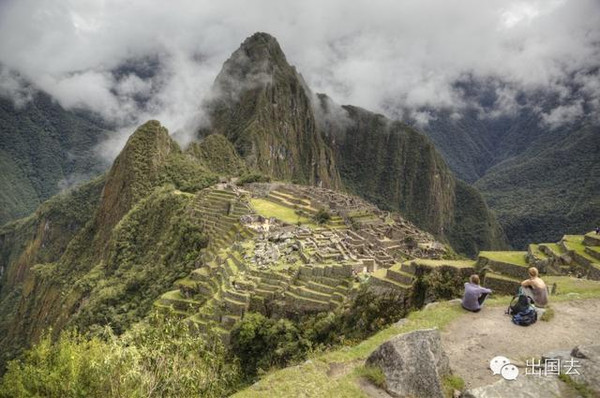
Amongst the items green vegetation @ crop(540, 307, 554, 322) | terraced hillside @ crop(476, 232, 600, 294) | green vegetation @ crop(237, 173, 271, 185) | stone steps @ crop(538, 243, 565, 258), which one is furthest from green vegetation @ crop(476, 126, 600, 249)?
green vegetation @ crop(540, 307, 554, 322)

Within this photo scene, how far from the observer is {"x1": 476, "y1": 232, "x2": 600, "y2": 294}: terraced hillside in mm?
17469

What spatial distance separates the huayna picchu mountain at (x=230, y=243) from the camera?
23312mm

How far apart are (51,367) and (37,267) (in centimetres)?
8804

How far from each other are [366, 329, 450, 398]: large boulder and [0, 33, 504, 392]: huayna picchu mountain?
26.7 feet

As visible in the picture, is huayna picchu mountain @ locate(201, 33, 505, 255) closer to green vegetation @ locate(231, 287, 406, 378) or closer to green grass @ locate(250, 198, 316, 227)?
green grass @ locate(250, 198, 316, 227)

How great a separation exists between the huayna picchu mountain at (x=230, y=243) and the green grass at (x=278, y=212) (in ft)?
1.06

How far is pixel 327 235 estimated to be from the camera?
39.4 metres

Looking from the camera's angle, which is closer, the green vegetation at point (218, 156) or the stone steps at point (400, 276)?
the stone steps at point (400, 276)

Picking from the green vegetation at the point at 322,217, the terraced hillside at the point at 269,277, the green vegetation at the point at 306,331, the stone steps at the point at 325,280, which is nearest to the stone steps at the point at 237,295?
the terraced hillside at the point at 269,277

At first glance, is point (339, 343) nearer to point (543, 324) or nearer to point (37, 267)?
point (543, 324)

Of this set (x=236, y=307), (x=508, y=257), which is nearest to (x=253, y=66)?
(x=236, y=307)

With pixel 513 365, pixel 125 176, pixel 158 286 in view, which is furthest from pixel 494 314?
pixel 125 176

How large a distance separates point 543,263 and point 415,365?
37.4ft

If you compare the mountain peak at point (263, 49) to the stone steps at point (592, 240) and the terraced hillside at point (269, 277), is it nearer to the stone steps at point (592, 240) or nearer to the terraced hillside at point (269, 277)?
the terraced hillside at point (269, 277)
